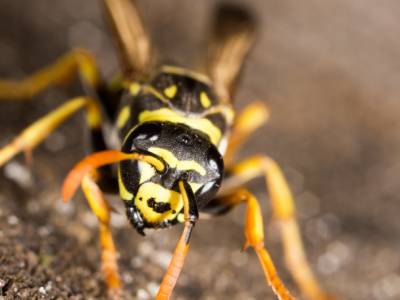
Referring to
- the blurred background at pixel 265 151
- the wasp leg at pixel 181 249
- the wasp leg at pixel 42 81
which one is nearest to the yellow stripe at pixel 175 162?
the wasp leg at pixel 181 249

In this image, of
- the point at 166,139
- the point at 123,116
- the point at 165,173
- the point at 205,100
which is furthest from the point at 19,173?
the point at 165,173

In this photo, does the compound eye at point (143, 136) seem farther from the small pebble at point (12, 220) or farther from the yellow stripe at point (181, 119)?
the small pebble at point (12, 220)

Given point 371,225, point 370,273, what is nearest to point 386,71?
point 371,225

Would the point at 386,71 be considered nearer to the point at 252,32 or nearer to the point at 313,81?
the point at 313,81

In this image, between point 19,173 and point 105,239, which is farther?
point 19,173

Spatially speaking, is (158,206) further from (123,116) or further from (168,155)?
(123,116)
